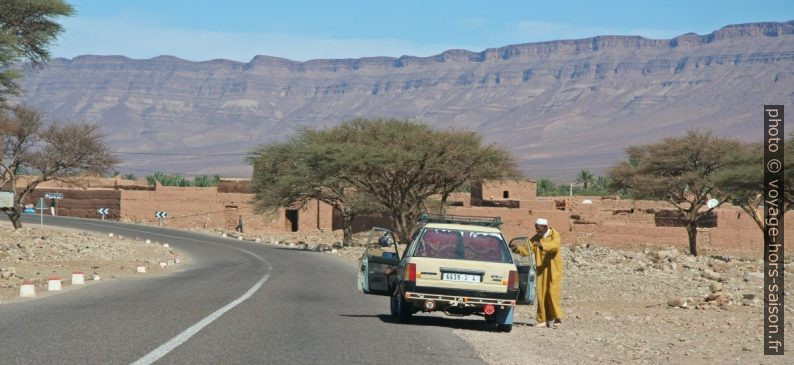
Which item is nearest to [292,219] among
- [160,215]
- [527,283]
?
[160,215]

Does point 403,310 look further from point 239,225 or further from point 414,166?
point 239,225

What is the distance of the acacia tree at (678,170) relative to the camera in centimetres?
6291

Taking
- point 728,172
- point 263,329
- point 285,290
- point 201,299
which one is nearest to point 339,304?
point 201,299

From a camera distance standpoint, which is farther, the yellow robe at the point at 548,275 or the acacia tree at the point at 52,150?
the acacia tree at the point at 52,150

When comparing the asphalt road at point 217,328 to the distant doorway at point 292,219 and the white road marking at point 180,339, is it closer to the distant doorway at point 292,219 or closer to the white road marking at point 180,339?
the white road marking at point 180,339

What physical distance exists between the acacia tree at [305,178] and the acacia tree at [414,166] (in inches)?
38.0

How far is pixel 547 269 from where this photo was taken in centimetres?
1864

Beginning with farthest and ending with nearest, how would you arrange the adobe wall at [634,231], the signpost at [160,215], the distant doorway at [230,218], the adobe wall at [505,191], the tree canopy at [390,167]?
the distant doorway at [230,218] < the signpost at [160,215] < the adobe wall at [505,191] < the tree canopy at [390,167] < the adobe wall at [634,231]

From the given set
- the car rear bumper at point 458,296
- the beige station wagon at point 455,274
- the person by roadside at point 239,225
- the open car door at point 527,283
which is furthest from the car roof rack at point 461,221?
the person by roadside at point 239,225

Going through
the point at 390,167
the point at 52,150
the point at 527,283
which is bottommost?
the point at 527,283

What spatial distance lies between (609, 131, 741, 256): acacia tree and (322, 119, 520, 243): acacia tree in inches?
346

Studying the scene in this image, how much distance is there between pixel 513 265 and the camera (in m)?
17.2

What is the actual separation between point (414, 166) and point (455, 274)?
40.4m

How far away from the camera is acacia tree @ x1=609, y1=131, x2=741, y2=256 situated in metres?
62.9
